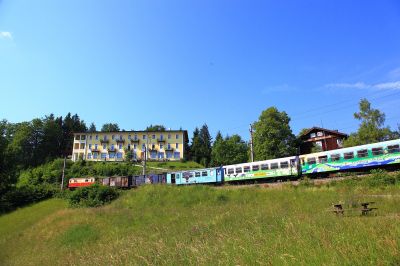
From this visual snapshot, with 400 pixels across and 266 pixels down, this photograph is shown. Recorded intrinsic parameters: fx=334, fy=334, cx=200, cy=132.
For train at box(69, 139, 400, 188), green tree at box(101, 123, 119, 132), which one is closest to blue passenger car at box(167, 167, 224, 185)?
train at box(69, 139, 400, 188)

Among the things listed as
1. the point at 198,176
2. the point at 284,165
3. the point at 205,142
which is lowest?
the point at 198,176

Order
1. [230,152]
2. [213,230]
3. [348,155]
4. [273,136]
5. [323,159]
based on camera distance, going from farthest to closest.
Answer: [230,152]
[273,136]
[323,159]
[348,155]
[213,230]

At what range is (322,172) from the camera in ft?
114

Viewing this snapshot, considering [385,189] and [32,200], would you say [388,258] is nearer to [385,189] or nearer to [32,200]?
[385,189]

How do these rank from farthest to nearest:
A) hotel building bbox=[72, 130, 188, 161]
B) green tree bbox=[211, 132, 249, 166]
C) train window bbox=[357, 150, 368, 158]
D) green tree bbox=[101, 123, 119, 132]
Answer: green tree bbox=[101, 123, 119, 132] → hotel building bbox=[72, 130, 188, 161] → green tree bbox=[211, 132, 249, 166] → train window bbox=[357, 150, 368, 158]

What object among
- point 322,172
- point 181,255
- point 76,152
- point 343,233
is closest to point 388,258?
point 343,233

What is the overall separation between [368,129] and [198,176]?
2662cm

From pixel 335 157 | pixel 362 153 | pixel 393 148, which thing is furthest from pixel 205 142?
pixel 393 148

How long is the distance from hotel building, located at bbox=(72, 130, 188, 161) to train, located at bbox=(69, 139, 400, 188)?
56.8 metres

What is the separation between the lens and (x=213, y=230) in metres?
12.5

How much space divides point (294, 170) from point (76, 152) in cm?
9198

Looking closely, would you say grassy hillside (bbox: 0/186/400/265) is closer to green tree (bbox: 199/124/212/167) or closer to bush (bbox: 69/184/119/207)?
bush (bbox: 69/184/119/207)

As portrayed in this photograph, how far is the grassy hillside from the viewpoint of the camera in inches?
259

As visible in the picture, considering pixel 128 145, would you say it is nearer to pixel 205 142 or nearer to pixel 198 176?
pixel 205 142
